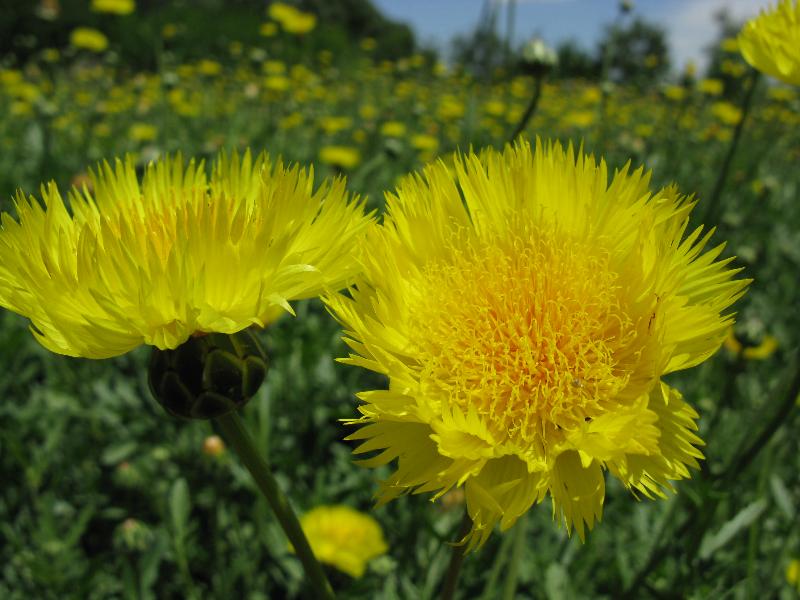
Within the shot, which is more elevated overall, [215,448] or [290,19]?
[290,19]

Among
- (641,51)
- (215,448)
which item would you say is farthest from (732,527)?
(641,51)

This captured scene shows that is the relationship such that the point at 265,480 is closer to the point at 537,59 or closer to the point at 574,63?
the point at 537,59

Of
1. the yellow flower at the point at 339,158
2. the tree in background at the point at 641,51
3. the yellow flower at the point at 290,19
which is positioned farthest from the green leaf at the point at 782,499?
the tree in background at the point at 641,51

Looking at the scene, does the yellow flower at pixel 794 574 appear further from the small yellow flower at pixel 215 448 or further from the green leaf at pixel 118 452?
the green leaf at pixel 118 452

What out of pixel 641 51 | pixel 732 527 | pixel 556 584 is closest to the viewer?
pixel 732 527

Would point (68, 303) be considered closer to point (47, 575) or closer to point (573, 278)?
point (573, 278)

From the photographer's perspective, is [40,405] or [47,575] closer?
[47,575]

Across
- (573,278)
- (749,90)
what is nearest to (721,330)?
(573,278)
